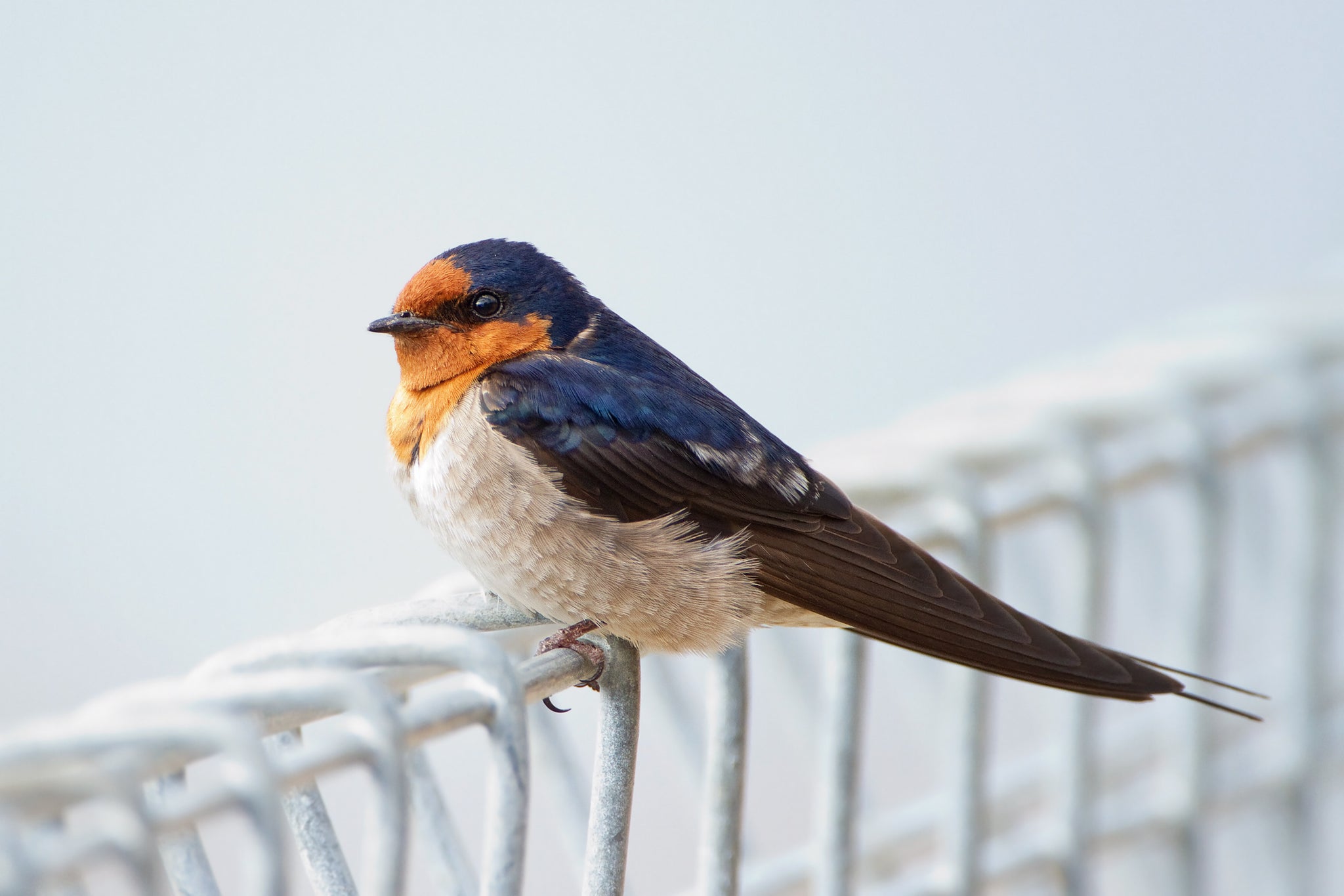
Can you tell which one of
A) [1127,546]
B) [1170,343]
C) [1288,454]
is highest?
[1170,343]

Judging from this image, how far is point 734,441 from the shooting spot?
4.23ft

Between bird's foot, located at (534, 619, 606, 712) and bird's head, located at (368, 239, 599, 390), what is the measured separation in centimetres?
29

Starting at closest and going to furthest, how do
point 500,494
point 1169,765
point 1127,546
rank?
point 500,494, point 1169,765, point 1127,546

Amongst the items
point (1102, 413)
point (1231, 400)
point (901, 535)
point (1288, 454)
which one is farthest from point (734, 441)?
point (1288, 454)

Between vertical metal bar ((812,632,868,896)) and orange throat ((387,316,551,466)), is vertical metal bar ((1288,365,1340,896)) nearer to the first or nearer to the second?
vertical metal bar ((812,632,868,896))

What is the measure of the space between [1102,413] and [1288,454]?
0.56 meters

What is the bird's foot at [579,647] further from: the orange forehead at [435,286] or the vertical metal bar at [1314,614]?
the vertical metal bar at [1314,614]

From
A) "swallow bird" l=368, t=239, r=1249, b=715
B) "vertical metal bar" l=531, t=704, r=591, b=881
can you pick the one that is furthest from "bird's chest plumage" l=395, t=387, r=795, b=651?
"vertical metal bar" l=531, t=704, r=591, b=881

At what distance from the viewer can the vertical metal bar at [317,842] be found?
2.69 feet

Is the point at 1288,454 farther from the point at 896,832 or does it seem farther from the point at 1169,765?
the point at 896,832

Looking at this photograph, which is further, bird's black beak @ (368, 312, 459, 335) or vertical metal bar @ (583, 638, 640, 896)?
bird's black beak @ (368, 312, 459, 335)

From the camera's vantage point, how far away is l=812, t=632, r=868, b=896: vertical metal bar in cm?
128

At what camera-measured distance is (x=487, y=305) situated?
4.40 feet

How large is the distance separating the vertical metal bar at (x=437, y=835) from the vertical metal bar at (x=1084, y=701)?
0.80 m
